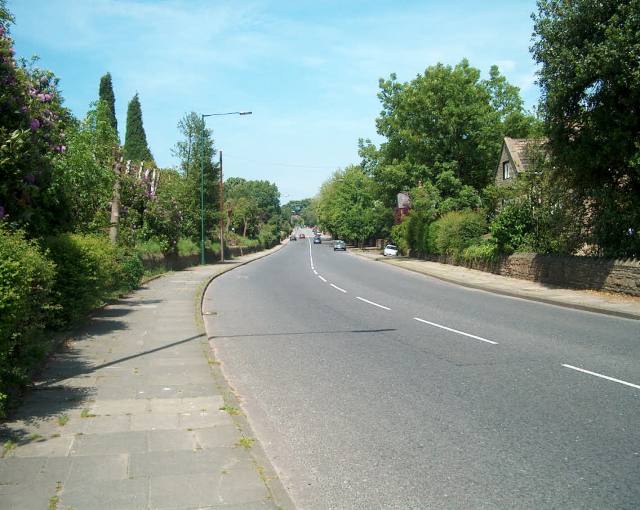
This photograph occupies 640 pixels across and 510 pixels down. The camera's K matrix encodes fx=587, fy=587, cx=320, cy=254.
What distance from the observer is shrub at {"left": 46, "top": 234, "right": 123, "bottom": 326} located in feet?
33.4

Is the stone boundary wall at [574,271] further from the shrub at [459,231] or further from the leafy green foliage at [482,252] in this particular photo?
the shrub at [459,231]

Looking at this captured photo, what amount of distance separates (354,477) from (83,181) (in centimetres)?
1059

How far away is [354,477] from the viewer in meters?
4.59

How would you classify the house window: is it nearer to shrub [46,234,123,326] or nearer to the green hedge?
the green hedge

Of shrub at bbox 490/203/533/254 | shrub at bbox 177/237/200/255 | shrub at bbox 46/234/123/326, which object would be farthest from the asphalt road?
shrub at bbox 177/237/200/255

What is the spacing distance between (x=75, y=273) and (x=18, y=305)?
566cm

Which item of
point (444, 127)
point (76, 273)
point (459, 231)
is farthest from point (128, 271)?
point (444, 127)

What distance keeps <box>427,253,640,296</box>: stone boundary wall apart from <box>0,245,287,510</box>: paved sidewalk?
45.0 ft

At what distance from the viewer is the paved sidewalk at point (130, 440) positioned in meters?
4.05

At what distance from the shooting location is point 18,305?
517 centimetres

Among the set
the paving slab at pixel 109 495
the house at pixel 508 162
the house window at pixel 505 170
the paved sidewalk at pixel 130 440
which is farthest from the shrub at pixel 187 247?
the paving slab at pixel 109 495

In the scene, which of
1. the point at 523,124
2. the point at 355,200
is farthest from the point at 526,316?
the point at 355,200

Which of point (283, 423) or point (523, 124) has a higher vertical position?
point (523, 124)

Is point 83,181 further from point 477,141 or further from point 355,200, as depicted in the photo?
point 355,200
